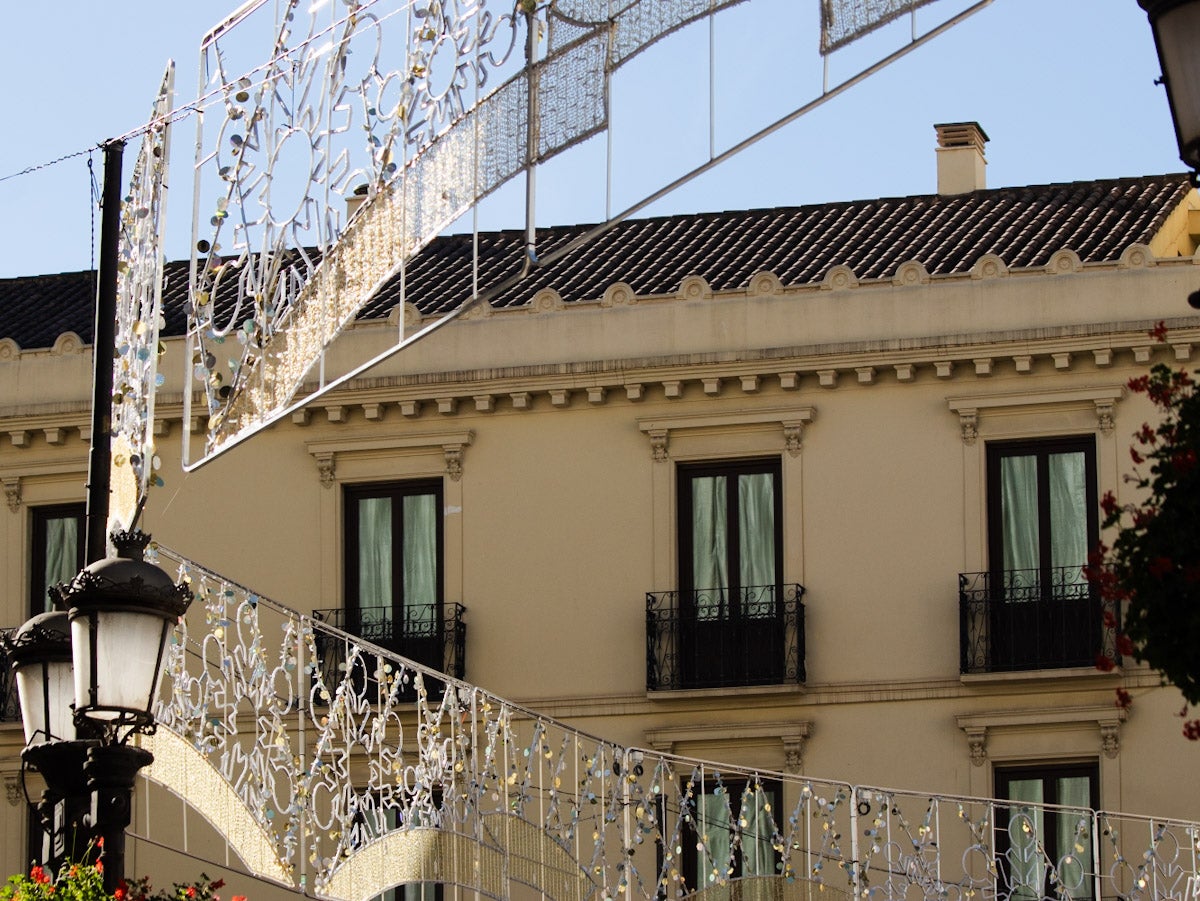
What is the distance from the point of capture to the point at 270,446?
2667 cm

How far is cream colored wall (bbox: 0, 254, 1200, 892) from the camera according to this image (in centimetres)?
2461

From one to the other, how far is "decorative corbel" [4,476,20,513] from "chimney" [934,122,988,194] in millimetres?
9783

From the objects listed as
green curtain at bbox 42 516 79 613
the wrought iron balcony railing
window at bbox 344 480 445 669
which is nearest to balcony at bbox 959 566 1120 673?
window at bbox 344 480 445 669

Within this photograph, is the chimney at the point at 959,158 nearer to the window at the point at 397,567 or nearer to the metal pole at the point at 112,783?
the window at the point at 397,567

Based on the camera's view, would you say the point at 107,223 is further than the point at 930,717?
No

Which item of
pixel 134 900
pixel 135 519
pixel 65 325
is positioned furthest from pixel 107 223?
pixel 65 325

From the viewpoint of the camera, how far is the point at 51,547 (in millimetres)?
27125

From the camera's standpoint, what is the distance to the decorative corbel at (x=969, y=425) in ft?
82.4

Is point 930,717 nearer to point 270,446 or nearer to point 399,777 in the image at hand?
point 270,446

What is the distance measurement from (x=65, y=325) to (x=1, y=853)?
6235mm

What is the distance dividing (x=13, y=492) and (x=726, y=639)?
6988mm

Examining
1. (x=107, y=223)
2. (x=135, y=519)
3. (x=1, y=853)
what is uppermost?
(x=107, y=223)

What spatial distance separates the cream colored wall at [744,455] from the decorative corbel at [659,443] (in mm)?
56

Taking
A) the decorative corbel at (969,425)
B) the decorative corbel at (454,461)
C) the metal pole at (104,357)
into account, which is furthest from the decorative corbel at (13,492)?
the metal pole at (104,357)
